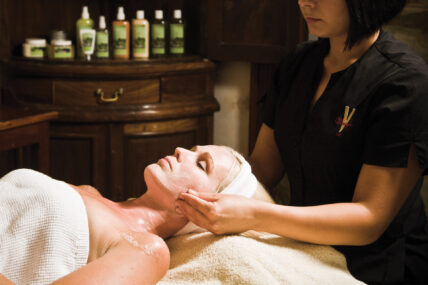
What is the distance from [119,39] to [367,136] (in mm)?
1724

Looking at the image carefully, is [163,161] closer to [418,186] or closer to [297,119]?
[297,119]

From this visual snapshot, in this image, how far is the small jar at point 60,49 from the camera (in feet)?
8.55

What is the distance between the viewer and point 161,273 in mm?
1091

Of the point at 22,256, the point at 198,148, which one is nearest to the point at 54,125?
the point at 198,148

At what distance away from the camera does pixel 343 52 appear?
54.2 inches

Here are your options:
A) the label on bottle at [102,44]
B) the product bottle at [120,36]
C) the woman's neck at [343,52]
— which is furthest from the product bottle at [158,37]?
the woman's neck at [343,52]

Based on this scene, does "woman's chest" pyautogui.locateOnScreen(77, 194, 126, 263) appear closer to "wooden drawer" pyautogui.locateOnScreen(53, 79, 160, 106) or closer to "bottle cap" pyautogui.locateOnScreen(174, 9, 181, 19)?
"wooden drawer" pyautogui.locateOnScreen(53, 79, 160, 106)

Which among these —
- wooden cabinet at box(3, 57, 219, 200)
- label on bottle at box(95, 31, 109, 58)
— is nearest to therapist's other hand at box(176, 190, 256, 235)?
wooden cabinet at box(3, 57, 219, 200)

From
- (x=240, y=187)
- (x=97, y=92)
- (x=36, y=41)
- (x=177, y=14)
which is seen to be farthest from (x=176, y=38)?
(x=240, y=187)

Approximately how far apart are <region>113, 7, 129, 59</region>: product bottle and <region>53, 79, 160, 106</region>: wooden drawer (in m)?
0.22

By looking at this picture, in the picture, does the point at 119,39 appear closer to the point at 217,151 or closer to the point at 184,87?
the point at 184,87

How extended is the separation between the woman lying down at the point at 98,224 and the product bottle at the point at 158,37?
149 centimetres

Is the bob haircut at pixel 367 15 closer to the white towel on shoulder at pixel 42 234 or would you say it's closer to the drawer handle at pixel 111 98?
the white towel on shoulder at pixel 42 234

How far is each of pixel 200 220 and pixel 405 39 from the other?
147 centimetres
